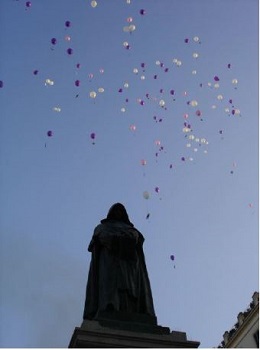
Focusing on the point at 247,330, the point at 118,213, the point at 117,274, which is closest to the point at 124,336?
Result: the point at 117,274

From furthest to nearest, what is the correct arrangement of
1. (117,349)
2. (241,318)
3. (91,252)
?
(241,318)
(91,252)
(117,349)

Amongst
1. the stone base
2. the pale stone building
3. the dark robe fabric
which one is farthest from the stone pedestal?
the pale stone building

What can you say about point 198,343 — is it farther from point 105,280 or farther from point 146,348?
point 105,280

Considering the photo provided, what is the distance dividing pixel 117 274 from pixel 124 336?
1522 millimetres

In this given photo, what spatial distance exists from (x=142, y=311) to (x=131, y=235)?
3.95 ft

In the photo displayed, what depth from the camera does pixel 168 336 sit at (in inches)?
270

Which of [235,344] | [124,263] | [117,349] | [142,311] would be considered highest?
[235,344]

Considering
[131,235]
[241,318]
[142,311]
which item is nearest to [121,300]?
[142,311]

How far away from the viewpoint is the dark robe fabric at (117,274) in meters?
7.68

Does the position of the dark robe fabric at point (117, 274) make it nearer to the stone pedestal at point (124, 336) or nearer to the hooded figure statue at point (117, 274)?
the hooded figure statue at point (117, 274)

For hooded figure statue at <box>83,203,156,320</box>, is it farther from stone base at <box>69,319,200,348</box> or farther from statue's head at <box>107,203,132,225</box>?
stone base at <box>69,319,200,348</box>

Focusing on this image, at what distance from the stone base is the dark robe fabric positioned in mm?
576

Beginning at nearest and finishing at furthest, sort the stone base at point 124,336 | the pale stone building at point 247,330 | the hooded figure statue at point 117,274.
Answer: the stone base at point 124,336
the hooded figure statue at point 117,274
the pale stone building at point 247,330

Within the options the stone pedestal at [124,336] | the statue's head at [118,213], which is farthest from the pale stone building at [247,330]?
the stone pedestal at [124,336]
